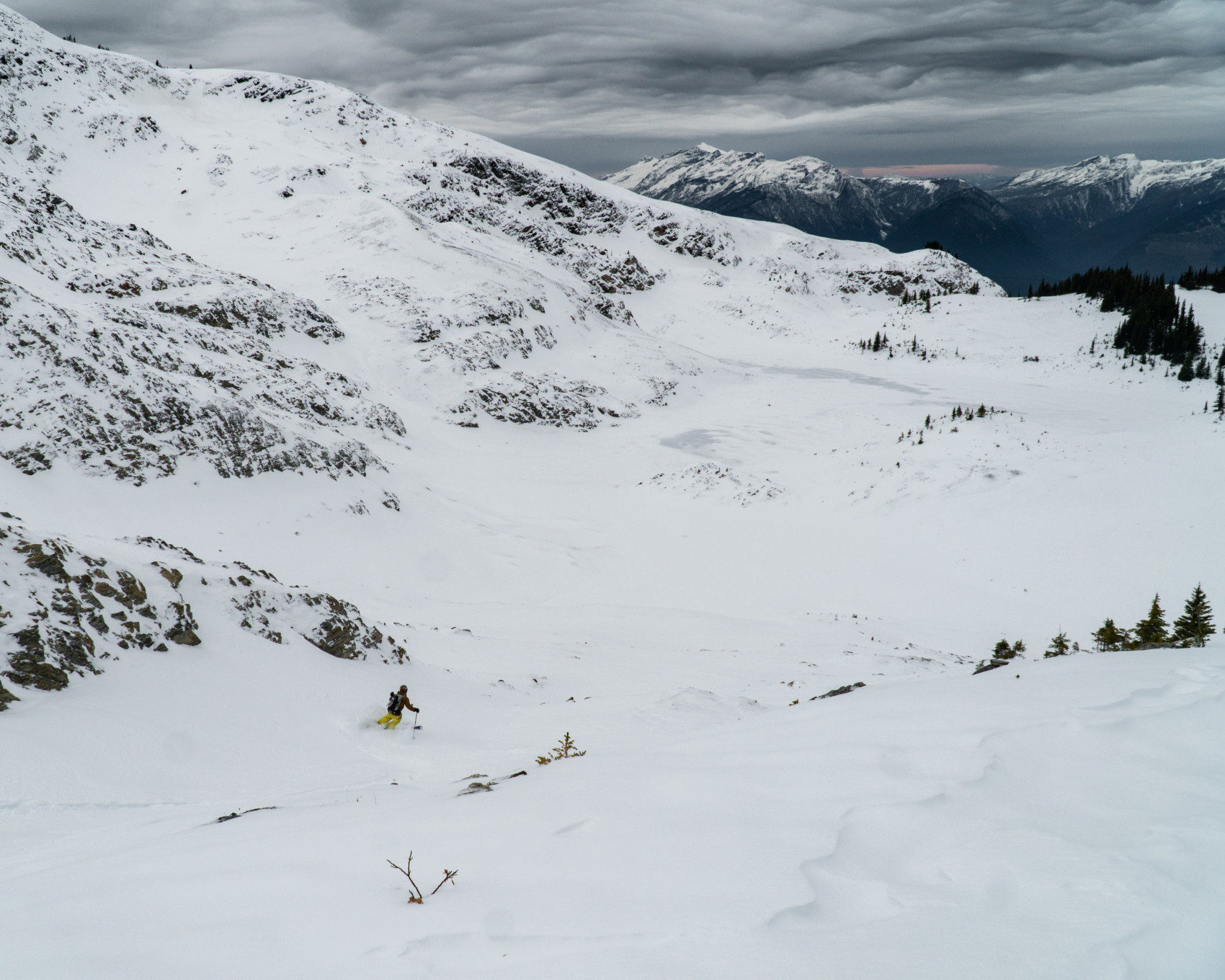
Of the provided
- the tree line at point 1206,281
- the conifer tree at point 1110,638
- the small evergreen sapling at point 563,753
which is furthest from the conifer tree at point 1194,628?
the tree line at point 1206,281

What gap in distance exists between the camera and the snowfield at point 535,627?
317cm

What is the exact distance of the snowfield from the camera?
125 inches

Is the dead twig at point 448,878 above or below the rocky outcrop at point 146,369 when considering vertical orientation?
below

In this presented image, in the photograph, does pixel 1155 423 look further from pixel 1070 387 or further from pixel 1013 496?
pixel 1013 496

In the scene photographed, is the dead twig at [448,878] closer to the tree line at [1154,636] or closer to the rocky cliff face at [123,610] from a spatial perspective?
the rocky cliff face at [123,610]

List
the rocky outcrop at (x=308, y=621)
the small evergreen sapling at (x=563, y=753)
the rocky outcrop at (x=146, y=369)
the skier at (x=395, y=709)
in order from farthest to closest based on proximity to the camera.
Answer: the rocky outcrop at (x=146, y=369) < the rocky outcrop at (x=308, y=621) < the skier at (x=395, y=709) < the small evergreen sapling at (x=563, y=753)

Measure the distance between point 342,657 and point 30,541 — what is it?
16.2 ft

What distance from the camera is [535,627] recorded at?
18.1 meters

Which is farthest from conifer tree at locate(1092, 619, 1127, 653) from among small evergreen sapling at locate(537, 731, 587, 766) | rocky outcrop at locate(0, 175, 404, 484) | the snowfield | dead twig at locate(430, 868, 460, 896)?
rocky outcrop at locate(0, 175, 404, 484)

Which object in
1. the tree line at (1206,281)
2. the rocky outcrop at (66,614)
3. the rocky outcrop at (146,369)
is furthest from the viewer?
the tree line at (1206,281)

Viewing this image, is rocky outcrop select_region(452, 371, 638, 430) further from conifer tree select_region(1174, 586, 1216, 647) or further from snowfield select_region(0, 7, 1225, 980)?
conifer tree select_region(1174, 586, 1216, 647)

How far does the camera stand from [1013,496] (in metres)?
30.3

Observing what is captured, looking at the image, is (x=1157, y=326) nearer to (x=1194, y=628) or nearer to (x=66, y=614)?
(x=1194, y=628)

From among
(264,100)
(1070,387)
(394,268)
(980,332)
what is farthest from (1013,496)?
(264,100)
